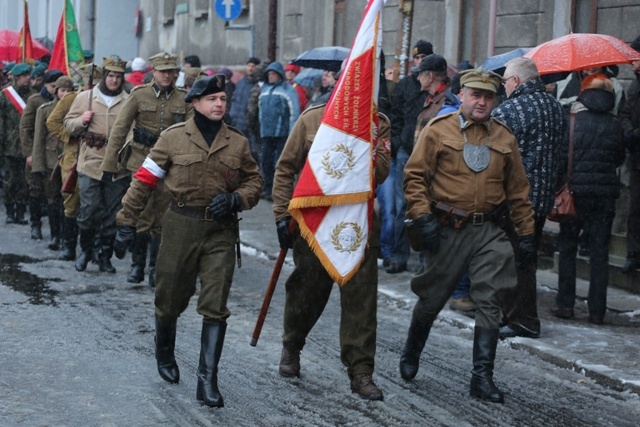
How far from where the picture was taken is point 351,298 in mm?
7703

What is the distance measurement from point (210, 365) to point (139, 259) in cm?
498

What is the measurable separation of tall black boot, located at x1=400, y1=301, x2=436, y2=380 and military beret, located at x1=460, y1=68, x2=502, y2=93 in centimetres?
138

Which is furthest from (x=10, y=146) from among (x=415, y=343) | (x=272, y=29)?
(x=415, y=343)

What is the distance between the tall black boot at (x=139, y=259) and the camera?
12.0 meters

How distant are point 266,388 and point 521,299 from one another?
2.58m

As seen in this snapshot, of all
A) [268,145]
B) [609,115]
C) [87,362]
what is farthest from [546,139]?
[268,145]

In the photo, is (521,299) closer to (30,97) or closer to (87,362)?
(87,362)

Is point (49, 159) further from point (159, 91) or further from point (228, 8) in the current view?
point (228, 8)

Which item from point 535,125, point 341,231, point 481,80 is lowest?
point 341,231

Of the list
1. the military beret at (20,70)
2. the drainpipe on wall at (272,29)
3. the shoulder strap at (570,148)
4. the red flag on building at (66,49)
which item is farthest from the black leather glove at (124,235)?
the drainpipe on wall at (272,29)

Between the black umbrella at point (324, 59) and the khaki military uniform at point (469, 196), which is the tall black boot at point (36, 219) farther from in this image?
the khaki military uniform at point (469, 196)

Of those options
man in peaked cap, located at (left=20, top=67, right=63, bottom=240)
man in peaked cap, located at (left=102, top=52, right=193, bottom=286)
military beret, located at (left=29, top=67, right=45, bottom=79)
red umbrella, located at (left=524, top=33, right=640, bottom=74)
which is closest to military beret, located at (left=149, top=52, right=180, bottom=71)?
man in peaked cap, located at (left=102, top=52, right=193, bottom=286)

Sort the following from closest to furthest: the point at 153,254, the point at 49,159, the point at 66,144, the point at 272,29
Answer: the point at 153,254, the point at 66,144, the point at 49,159, the point at 272,29

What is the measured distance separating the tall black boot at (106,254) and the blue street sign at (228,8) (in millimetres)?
9352
